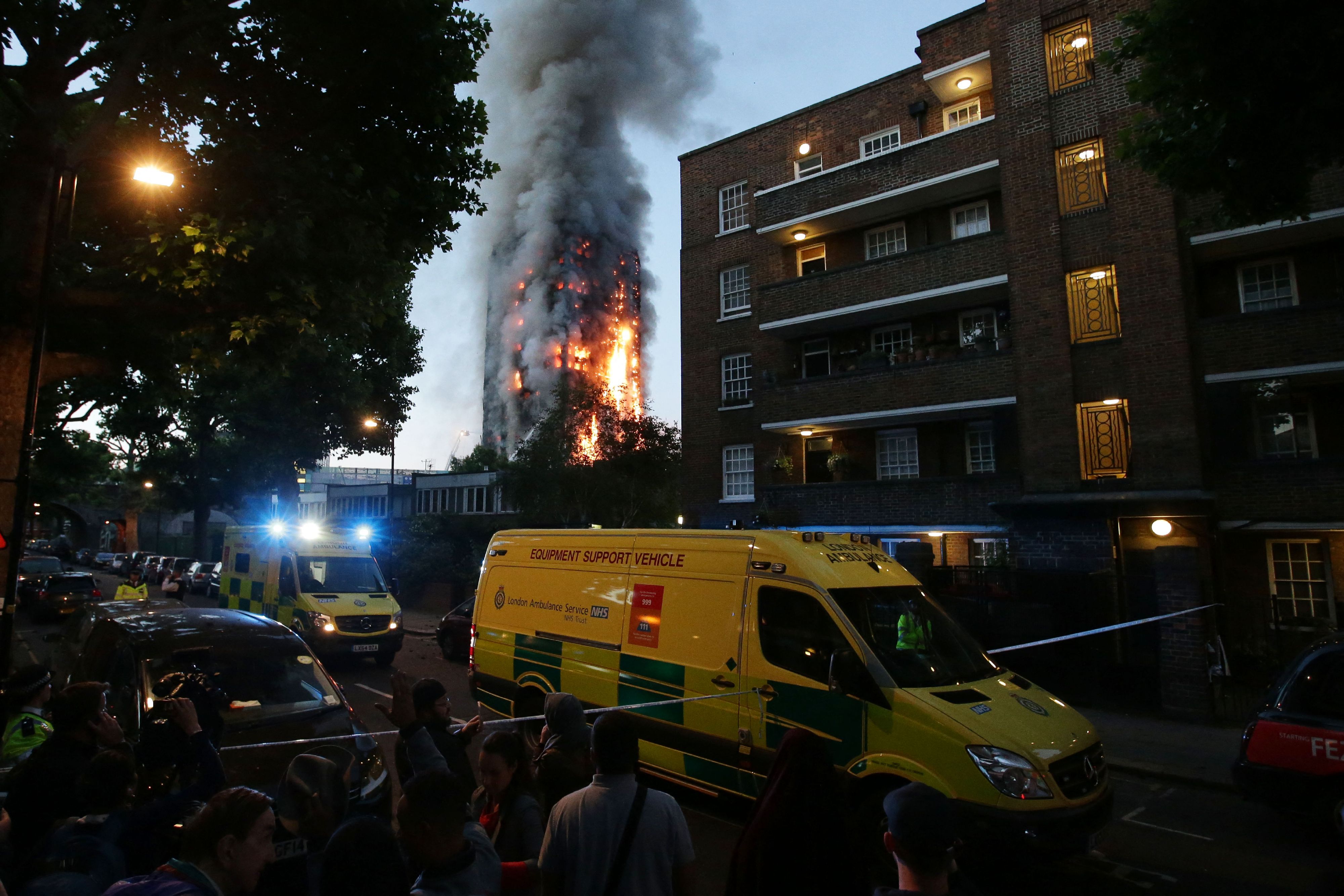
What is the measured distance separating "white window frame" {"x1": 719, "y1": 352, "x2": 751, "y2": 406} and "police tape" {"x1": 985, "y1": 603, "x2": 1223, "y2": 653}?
11.3 metres

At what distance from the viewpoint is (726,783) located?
6203 millimetres

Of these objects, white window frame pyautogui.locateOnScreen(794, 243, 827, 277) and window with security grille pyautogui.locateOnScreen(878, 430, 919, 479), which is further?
white window frame pyautogui.locateOnScreen(794, 243, 827, 277)

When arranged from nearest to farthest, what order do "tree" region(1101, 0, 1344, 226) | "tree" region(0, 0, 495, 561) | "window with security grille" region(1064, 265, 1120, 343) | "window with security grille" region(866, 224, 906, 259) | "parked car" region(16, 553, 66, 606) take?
"tree" region(1101, 0, 1344, 226) < "tree" region(0, 0, 495, 561) < "window with security grille" region(1064, 265, 1120, 343) < "window with security grille" region(866, 224, 906, 259) < "parked car" region(16, 553, 66, 606)

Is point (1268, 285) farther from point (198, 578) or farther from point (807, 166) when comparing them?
point (198, 578)

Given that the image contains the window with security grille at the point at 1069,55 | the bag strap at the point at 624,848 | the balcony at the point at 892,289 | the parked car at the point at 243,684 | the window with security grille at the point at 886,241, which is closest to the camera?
the bag strap at the point at 624,848

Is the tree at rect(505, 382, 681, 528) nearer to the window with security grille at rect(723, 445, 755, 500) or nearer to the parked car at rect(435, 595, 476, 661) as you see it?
the window with security grille at rect(723, 445, 755, 500)

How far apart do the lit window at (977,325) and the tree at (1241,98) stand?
7817 millimetres

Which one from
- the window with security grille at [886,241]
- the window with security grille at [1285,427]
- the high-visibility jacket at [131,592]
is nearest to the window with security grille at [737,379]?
the window with security grille at [886,241]

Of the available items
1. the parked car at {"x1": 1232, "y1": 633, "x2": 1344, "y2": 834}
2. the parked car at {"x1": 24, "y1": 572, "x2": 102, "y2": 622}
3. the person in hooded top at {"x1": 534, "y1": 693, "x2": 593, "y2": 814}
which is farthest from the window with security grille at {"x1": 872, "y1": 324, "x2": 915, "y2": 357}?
the parked car at {"x1": 24, "y1": 572, "x2": 102, "y2": 622}

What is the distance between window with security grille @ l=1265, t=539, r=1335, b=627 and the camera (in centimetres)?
1426

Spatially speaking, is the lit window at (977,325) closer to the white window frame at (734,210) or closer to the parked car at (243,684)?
the white window frame at (734,210)

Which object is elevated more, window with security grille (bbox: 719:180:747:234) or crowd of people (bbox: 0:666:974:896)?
window with security grille (bbox: 719:180:747:234)

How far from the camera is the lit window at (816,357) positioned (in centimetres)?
2053

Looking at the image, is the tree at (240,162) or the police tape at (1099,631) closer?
the tree at (240,162)
